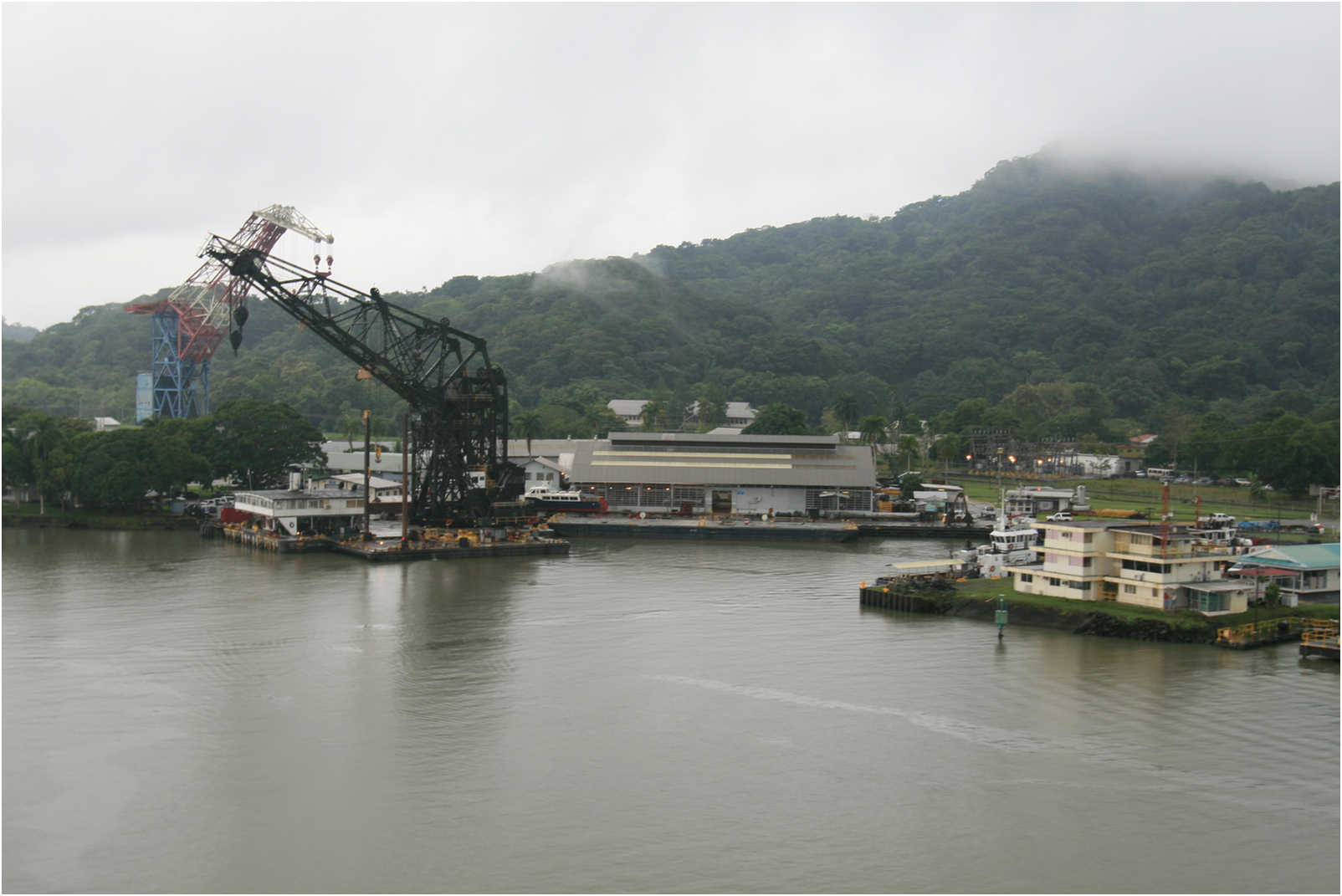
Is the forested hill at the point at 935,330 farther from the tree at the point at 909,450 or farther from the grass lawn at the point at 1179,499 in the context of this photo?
the grass lawn at the point at 1179,499

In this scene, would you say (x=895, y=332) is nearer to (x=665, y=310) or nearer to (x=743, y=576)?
(x=665, y=310)

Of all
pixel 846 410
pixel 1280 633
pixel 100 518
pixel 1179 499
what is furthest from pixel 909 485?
pixel 100 518

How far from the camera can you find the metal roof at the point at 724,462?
31.6 m

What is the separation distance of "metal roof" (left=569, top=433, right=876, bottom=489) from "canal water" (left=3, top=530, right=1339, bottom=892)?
13.3 metres

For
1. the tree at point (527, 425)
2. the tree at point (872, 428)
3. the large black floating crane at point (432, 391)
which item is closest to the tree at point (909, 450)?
the tree at point (872, 428)

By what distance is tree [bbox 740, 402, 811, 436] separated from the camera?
4659cm

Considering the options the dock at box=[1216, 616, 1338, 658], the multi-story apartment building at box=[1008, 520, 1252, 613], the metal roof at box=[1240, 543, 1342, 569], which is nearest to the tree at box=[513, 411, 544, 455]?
the multi-story apartment building at box=[1008, 520, 1252, 613]

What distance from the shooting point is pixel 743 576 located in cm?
2191

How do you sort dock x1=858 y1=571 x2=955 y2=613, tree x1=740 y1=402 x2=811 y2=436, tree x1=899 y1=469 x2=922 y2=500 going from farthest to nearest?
tree x1=740 y1=402 x2=811 y2=436, tree x1=899 y1=469 x2=922 y2=500, dock x1=858 y1=571 x2=955 y2=613

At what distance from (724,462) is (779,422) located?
14.6 meters

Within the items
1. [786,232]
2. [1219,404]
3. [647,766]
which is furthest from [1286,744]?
[786,232]

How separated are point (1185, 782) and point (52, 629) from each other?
1445cm

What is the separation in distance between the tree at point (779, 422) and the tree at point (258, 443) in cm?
1971

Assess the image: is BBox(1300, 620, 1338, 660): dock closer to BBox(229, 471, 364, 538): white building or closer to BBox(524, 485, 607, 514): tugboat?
BBox(524, 485, 607, 514): tugboat
